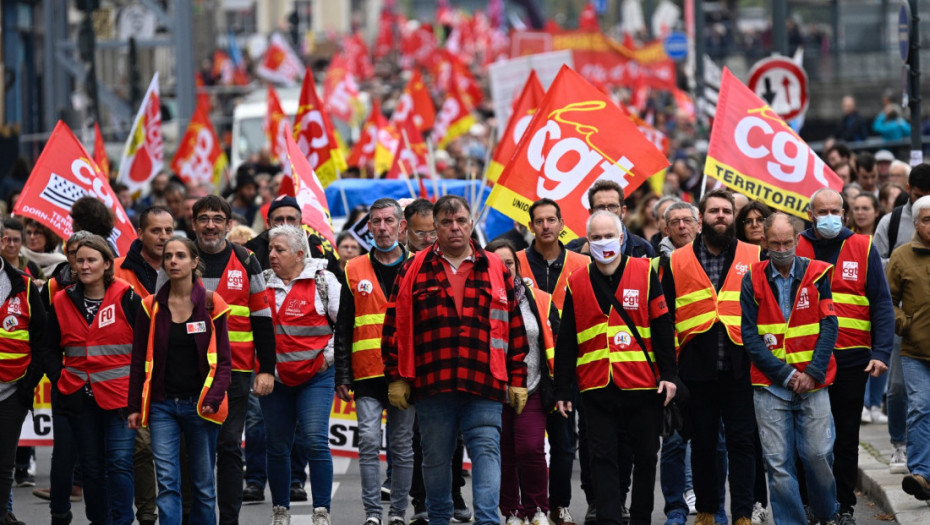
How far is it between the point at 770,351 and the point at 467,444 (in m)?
1.69

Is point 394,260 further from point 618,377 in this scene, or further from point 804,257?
point 804,257

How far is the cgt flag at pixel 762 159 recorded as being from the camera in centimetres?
1127

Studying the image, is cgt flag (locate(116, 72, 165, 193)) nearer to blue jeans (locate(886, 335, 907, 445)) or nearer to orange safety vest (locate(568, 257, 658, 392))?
blue jeans (locate(886, 335, 907, 445))

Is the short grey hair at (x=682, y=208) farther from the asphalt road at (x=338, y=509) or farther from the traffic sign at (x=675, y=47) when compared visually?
the traffic sign at (x=675, y=47)

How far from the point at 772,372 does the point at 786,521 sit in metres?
0.81

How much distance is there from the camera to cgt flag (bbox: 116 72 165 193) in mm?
16125

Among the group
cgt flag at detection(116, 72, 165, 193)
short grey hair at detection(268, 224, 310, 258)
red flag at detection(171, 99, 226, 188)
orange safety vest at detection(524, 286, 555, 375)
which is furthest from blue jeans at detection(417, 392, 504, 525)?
red flag at detection(171, 99, 226, 188)

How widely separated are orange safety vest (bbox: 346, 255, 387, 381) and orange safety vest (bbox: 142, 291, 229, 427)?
1.12 meters

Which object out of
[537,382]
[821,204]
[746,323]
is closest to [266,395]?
[537,382]

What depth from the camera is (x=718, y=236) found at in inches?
372

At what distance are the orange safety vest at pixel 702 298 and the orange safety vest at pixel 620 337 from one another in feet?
2.05

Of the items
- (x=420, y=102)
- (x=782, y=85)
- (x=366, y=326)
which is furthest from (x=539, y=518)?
(x=420, y=102)

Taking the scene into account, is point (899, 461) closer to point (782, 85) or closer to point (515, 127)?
point (515, 127)

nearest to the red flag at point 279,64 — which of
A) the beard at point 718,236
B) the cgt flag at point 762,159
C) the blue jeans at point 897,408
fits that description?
the cgt flag at point 762,159
